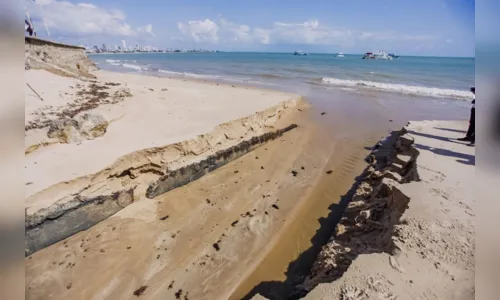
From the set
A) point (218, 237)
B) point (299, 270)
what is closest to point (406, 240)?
point (299, 270)

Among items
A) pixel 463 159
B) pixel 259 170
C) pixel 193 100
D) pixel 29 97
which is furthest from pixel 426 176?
pixel 29 97

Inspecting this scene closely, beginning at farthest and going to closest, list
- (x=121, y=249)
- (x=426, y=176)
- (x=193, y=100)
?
1. (x=193, y=100)
2. (x=426, y=176)
3. (x=121, y=249)

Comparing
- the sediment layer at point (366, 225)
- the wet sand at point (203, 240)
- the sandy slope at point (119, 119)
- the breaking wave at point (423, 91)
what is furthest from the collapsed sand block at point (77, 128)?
the breaking wave at point (423, 91)

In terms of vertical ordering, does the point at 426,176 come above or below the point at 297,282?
above

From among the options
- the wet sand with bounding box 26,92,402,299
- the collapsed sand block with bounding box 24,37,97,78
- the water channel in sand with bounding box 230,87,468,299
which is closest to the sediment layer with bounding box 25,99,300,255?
the wet sand with bounding box 26,92,402,299

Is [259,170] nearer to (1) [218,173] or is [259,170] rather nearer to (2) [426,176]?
(1) [218,173]

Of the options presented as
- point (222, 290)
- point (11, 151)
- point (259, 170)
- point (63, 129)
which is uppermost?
point (11, 151)

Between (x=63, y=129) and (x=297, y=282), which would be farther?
(x=63, y=129)
